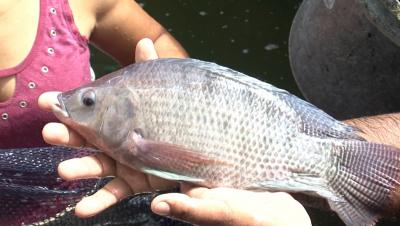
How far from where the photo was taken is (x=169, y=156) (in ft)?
5.60

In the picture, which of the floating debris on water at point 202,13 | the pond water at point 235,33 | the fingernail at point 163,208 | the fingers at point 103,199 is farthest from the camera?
the floating debris on water at point 202,13

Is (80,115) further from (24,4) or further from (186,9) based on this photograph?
(186,9)

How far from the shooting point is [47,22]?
6.83 feet

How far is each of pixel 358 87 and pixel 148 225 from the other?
1572 mm

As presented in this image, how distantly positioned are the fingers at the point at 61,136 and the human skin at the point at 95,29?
1.19 ft

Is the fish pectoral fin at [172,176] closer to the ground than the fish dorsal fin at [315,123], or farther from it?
closer to the ground

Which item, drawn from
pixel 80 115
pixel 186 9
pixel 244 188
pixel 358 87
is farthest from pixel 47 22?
pixel 186 9

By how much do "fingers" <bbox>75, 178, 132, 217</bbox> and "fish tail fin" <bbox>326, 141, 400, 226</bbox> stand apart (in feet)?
1.80

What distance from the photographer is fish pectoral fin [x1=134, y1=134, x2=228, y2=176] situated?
5.58ft

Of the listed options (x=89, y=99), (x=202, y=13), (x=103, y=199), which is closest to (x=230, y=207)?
(x=103, y=199)

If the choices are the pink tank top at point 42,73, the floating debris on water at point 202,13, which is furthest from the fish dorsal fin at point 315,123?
the floating debris on water at point 202,13

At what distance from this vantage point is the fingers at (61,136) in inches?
66.9

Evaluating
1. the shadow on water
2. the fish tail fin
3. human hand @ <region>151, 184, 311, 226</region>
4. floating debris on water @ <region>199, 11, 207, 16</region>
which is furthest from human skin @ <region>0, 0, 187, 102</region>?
floating debris on water @ <region>199, 11, 207, 16</region>

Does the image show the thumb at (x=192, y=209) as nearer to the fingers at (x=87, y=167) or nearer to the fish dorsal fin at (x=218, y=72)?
the fingers at (x=87, y=167)
